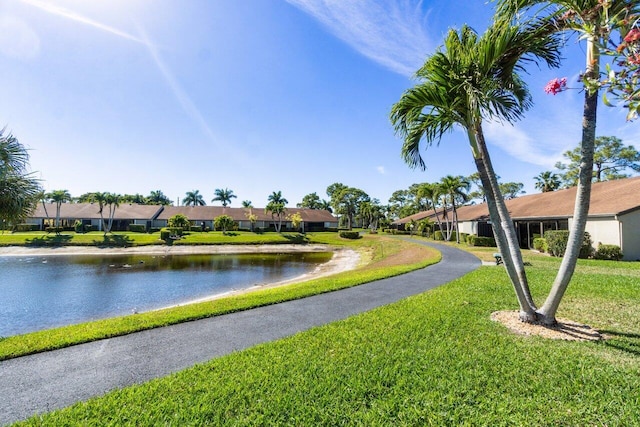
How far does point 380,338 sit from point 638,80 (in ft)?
16.6

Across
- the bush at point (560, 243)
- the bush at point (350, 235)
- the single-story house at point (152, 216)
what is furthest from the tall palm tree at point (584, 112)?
the single-story house at point (152, 216)

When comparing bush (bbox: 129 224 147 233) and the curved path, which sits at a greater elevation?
bush (bbox: 129 224 147 233)

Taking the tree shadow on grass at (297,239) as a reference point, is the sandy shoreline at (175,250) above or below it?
below

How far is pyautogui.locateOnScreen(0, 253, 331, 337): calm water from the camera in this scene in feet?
38.8

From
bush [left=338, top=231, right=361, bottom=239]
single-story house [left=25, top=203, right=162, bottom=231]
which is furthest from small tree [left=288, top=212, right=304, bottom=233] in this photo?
single-story house [left=25, top=203, right=162, bottom=231]

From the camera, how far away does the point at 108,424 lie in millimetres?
3348

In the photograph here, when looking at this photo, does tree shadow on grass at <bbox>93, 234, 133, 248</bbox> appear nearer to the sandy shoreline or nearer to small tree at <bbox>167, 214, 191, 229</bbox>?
the sandy shoreline

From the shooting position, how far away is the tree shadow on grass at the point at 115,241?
3822cm

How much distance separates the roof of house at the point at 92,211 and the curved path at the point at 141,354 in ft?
179

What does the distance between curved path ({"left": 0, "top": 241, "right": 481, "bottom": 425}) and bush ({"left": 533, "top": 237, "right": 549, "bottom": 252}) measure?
18.3m

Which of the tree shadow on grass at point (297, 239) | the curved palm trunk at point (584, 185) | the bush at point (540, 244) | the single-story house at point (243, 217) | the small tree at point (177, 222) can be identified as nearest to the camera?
the curved palm trunk at point (584, 185)

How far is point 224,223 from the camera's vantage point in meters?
50.7

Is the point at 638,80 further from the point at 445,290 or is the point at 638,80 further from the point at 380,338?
the point at 445,290

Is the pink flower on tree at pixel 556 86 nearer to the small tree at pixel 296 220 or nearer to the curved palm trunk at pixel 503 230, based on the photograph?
the curved palm trunk at pixel 503 230
